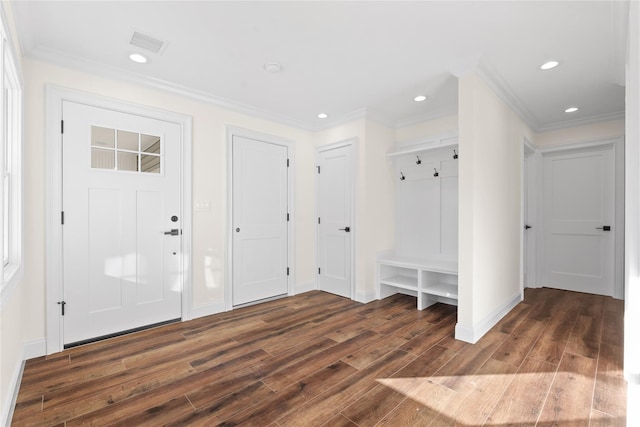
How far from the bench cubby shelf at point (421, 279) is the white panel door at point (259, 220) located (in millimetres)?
1381

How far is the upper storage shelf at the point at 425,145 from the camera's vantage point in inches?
147

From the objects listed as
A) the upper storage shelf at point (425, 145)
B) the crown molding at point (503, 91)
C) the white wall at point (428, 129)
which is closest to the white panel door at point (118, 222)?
the upper storage shelf at point (425, 145)

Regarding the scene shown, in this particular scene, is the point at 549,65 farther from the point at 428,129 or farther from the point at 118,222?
the point at 118,222

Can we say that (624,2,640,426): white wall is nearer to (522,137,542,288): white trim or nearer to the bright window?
(522,137,542,288): white trim

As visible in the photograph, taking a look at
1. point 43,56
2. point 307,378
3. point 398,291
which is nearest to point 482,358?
point 307,378

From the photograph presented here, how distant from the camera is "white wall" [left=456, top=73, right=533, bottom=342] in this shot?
8.82 ft

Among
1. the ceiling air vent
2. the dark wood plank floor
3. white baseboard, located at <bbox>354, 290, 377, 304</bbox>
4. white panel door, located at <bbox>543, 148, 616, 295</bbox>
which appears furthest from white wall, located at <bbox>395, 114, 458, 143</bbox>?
the ceiling air vent

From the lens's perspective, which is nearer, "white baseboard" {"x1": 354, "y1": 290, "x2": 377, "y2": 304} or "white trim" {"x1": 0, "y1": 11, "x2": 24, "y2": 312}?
"white trim" {"x1": 0, "y1": 11, "x2": 24, "y2": 312}

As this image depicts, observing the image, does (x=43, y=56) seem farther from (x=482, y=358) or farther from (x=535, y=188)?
(x=535, y=188)

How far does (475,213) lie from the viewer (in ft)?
8.89

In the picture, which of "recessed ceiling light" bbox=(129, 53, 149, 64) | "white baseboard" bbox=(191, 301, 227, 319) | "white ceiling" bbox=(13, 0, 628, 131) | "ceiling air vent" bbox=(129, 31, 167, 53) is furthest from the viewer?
"white baseboard" bbox=(191, 301, 227, 319)

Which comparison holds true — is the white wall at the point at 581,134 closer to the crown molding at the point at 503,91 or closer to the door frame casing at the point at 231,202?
the crown molding at the point at 503,91

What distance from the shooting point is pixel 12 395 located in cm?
181

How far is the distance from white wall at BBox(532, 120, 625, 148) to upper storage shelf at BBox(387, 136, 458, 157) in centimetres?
168
